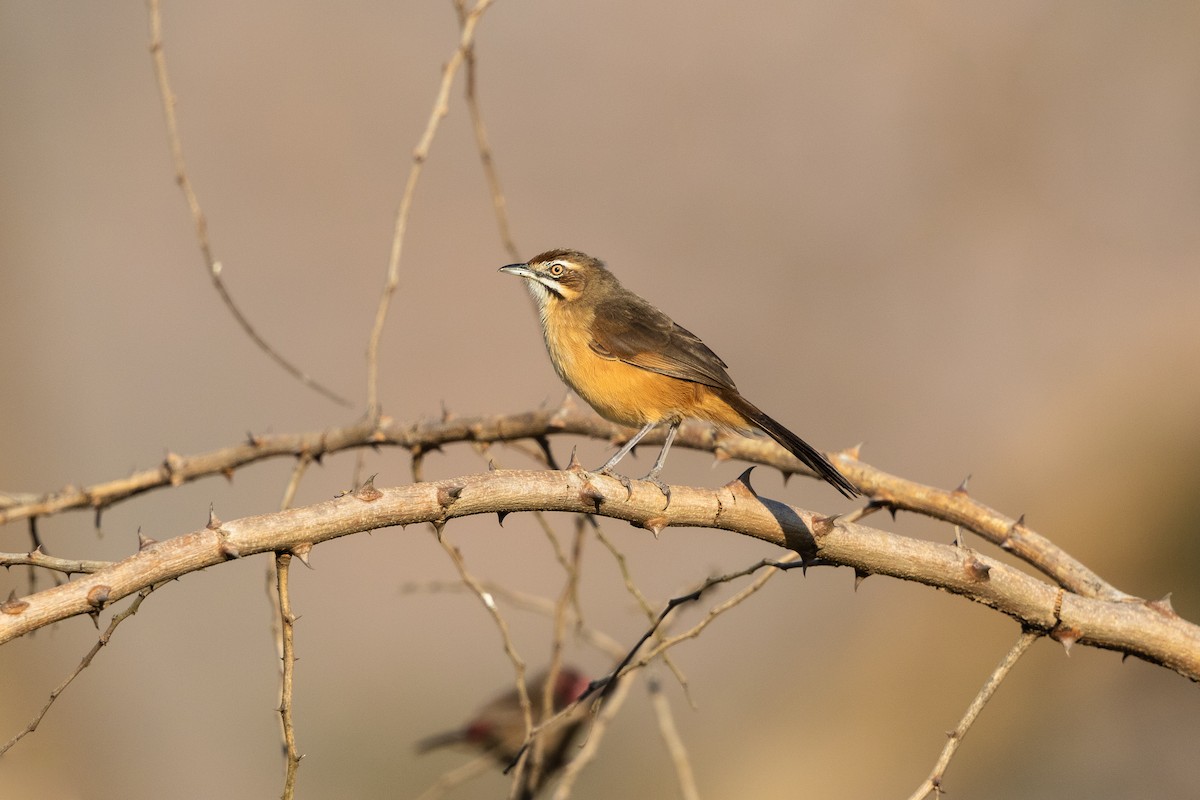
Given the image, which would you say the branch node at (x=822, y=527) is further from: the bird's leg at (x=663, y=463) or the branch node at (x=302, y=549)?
the branch node at (x=302, y=549)

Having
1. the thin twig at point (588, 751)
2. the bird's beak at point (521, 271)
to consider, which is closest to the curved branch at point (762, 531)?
the thin twig at point (588, 751)

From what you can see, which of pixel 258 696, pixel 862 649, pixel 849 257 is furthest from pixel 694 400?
pixel 849 257

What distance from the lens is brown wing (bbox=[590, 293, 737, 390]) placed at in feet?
16.6

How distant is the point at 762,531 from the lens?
3469 mm

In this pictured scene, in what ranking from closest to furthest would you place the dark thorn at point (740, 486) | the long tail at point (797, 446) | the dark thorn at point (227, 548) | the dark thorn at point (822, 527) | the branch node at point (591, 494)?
the dark thorn at point (227, 548), the branch node at point (591, 494), the dark thorn at point (822, 527), the dark thorn at point (740, 486), the long tail at point (797, 446)

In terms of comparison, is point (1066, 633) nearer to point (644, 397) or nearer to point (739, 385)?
point (644, 397)

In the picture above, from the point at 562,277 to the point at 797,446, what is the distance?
7.46ft

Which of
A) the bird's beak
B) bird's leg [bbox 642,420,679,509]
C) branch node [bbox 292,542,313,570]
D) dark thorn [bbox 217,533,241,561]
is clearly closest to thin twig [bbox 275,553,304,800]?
branch node [bbox 292,542,313,570]

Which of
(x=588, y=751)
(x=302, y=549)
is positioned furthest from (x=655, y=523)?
(x=588, y=751)

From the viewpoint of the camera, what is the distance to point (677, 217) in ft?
76.2

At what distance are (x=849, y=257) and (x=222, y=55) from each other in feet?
48.7

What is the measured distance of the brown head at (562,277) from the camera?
240 inches

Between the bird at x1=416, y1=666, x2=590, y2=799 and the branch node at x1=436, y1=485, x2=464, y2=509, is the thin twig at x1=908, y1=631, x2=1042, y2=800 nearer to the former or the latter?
the branch node at x1=436, y1=485, x2=464, y2=509

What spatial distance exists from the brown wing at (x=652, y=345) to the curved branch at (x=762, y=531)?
1.54 metres
